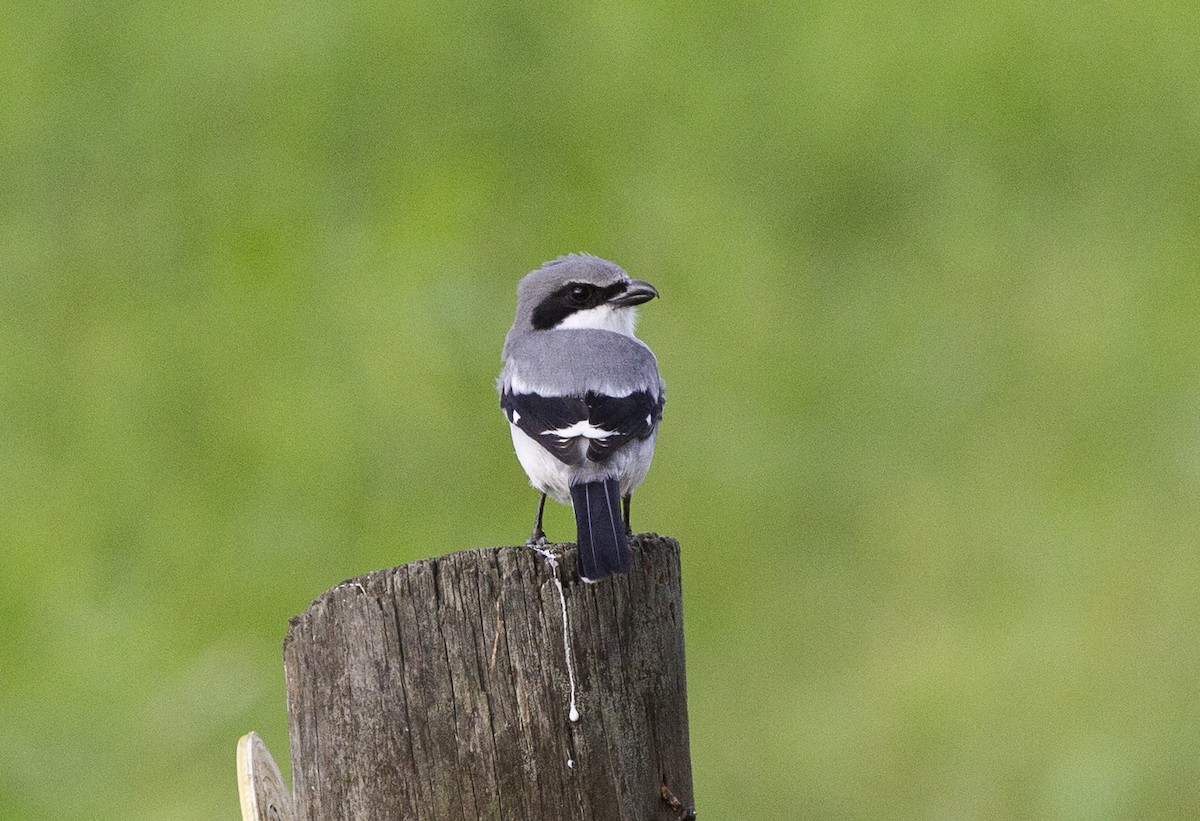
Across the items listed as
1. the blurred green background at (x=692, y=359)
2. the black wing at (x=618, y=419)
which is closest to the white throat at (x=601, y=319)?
the black wing at (x=618, y=419)

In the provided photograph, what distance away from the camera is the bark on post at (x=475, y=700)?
3.42m

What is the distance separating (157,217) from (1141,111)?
22.7 ft

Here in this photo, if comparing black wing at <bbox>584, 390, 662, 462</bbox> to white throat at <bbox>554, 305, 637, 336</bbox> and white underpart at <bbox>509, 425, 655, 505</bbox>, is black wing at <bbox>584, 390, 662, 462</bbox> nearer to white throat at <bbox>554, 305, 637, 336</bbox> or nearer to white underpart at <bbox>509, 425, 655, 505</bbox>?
white underpart at <bbox>509, 425, 655, 505</bbox>

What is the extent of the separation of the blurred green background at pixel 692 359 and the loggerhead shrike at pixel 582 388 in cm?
304

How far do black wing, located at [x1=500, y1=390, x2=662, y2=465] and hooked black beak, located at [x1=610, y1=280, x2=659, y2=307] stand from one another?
0.64 meters

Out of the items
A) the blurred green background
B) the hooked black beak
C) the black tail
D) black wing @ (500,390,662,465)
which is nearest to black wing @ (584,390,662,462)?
black wing @ (500,390,662,465)

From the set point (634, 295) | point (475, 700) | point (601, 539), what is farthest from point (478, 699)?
point (634, 295)

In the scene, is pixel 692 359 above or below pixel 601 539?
above

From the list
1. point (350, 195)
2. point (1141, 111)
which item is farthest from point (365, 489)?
point (1141, 111)

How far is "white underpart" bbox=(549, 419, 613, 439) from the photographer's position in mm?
5020

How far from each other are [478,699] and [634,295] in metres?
2.69

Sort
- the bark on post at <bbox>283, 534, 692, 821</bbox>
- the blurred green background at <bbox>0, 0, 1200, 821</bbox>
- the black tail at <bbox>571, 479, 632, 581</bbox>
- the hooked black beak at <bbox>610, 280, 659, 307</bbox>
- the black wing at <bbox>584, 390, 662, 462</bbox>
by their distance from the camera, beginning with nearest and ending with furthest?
the bark on post at <bbox>283, 534, 692, 821</bbox>, the black tail at <bbox>571, 479, 632, 581</bbox>, the black wing at <bbox>584, 390, 662, 462</bbox>, the hooked black beak at <bbox>610, 280, 659, 307</bbox>, the blurred green background at <bbox>0, 0, 1200, 821</bbox>

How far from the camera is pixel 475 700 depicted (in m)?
3.44

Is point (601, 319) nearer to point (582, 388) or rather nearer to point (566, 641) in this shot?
point (582, 388)
